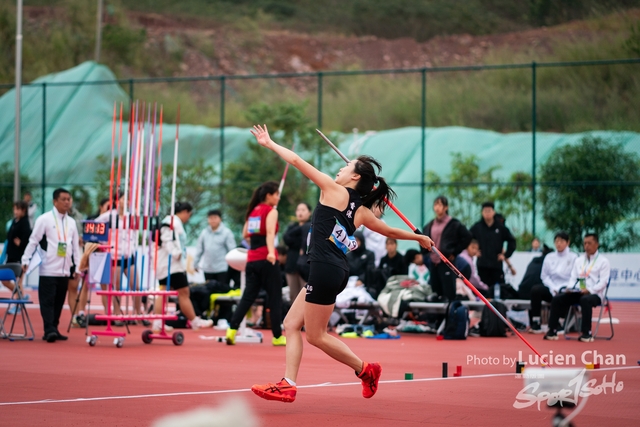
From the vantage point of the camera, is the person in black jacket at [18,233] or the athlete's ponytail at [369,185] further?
the person in black jacket at [18,233]

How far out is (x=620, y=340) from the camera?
569 inches

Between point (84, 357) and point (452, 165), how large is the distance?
Result: 63.8 ft

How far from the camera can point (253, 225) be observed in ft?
41.9

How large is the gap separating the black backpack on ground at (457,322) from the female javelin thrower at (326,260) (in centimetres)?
739

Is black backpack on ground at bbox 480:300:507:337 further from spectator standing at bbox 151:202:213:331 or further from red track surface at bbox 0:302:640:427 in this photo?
spectator standing at bbox 151:202:213:331

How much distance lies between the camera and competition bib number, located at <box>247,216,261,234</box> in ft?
41.8

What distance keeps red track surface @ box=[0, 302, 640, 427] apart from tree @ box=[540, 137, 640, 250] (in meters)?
10.2

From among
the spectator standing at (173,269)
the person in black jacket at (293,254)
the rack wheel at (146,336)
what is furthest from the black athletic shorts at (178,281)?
the person in black jacket at (293,254)

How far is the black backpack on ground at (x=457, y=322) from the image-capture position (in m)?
14.7

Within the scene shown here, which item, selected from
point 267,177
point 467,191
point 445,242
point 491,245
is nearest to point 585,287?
point 491,245

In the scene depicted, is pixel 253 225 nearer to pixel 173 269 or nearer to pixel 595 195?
pixel 173 269

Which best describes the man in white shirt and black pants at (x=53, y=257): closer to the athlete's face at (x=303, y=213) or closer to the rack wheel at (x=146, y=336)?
the rack wheel at (x=146, y=336)

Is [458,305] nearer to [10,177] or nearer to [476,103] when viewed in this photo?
[10,177]

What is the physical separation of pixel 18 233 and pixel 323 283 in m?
10.6
